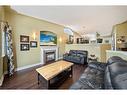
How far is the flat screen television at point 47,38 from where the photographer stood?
637cm

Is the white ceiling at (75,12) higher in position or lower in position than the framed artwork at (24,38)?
higher

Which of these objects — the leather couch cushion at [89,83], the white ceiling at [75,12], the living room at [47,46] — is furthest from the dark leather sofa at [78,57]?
the leather couch cushion at [89,83]

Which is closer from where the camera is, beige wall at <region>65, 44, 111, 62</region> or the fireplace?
beige wall at <region>65, 44, 111, 62</region>

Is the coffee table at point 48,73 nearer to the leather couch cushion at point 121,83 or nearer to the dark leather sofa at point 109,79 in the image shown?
the dark leather sofa at point 109,79

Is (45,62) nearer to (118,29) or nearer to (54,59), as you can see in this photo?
(54,59)

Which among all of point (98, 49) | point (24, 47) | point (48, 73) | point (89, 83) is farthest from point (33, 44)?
point (89, 83)

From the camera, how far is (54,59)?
24.1ft

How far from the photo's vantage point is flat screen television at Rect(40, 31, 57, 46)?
20.9 feet

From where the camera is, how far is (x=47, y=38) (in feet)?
22.2

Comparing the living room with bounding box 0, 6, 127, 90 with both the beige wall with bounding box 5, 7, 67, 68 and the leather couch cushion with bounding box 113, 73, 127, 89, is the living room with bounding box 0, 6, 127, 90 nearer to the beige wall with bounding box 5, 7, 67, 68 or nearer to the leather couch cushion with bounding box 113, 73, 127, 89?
the beige wall with bounding box 5, 7, 67, 68

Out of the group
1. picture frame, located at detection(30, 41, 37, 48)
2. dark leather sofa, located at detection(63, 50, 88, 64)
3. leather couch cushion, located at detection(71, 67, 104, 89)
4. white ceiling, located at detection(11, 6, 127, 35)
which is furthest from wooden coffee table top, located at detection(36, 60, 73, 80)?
dark leather sofa, located at detection(63, 50, 88, 64)
